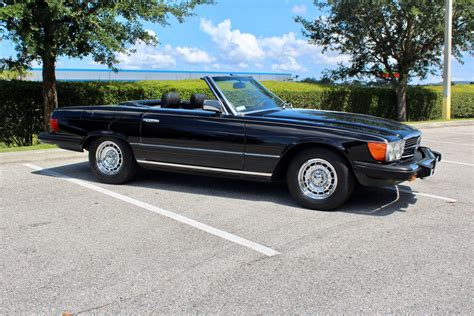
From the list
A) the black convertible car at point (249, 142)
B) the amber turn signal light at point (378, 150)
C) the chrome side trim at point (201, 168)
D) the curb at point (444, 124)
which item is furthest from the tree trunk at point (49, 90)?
→ the curb at point (444, 124)

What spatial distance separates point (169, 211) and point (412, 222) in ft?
8.50

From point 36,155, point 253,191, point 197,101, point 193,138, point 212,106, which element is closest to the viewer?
point 212,106

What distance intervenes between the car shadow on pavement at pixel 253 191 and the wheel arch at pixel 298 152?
1.25ft

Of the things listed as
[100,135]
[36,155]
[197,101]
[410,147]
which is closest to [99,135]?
[100,135]

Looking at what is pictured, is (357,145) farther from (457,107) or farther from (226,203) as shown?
(457,107)

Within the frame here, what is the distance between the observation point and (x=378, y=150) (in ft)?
16.2

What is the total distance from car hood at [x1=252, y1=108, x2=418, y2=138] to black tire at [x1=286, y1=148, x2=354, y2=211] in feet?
1.23

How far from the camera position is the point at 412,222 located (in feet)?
16.1

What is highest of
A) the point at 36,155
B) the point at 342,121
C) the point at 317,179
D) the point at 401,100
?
the point at 401,100

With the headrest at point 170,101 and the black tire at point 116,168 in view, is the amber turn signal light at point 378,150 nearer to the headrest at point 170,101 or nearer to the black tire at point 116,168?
the headrest at point 170,101

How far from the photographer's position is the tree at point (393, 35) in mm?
17891

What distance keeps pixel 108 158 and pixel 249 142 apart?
87.9 inches

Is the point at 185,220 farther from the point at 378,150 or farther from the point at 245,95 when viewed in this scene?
the point at 378,150

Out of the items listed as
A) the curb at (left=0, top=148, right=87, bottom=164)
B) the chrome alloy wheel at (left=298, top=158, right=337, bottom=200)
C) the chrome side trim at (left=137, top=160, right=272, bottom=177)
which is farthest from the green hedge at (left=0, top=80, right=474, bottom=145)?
the chrome alloy wheel at (left=298, top=158, right=337, bottom=200)
